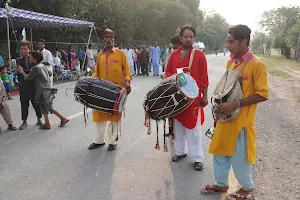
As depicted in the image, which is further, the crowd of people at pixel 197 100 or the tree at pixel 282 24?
the tree at pixel 282 24

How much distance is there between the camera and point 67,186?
11.6ft

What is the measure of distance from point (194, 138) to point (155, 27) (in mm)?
33599

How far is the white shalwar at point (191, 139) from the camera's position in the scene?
402 cm

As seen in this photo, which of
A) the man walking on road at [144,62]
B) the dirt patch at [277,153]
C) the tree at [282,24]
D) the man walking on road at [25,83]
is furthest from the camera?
the tree at [282,24]

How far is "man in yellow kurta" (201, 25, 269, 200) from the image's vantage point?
108 inches

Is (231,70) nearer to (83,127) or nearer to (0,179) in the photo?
(0,179)

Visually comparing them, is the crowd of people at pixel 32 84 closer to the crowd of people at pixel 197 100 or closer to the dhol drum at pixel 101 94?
the crowd of people at pixel 197 100

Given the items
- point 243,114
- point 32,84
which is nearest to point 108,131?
point 32,84

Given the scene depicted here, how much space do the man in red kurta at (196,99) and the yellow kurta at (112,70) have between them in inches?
32.3

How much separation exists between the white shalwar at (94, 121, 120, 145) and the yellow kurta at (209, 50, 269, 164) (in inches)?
78.4

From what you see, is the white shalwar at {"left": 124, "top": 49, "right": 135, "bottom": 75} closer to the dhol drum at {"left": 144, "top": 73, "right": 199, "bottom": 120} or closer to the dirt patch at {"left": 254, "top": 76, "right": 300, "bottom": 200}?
the dirt patch at {"left": 254, "top": 76, "right": 300, "bottom": 200}

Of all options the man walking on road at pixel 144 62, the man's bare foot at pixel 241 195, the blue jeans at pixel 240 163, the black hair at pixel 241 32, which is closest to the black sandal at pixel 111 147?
the blue jeans at pixel 240 163

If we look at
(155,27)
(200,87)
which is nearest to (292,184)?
(200,87)

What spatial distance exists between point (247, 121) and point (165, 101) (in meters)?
1.03
